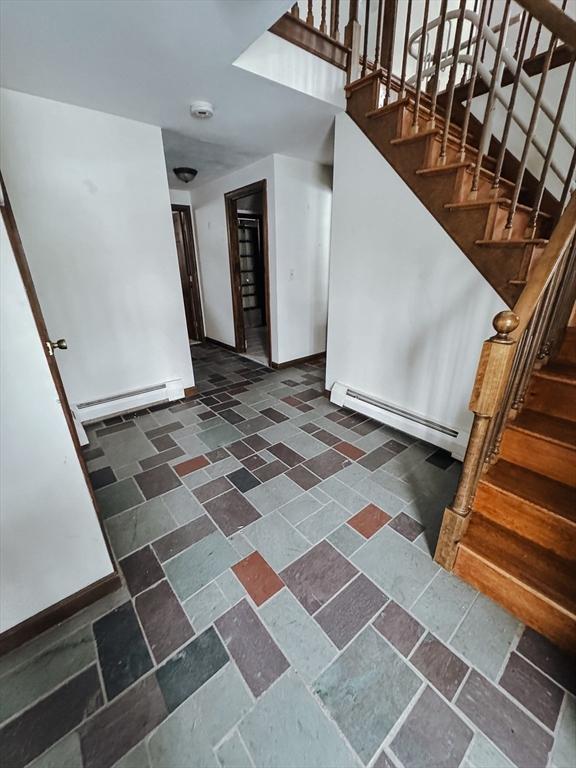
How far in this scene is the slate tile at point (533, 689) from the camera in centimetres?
97

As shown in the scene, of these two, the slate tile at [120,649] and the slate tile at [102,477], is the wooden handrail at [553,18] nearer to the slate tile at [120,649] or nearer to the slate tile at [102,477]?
the slate tile at [120,649]

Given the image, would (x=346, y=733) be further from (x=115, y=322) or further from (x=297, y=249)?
(x=297, y=249)

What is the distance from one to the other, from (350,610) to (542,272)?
1502 millimetres

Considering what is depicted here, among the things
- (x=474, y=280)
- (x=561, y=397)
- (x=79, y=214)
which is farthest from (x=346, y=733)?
(x=79, y=214)

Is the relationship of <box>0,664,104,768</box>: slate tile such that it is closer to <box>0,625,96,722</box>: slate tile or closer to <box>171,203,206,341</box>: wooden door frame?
<box>0,625,96,722</box>: slate tile

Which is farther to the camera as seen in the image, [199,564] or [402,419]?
[402,419]

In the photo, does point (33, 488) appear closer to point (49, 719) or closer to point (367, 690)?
point (49, 719)

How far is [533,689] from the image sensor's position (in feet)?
3.34

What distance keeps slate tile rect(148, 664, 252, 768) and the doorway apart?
4.49 metres

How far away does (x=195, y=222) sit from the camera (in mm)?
4621

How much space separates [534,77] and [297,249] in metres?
2.29

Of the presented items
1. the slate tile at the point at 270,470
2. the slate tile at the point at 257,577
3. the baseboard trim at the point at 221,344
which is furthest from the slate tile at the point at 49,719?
the baseboard trim at the point at 221,344

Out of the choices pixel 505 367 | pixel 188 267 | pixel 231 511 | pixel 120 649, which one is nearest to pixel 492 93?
pixel 505 367

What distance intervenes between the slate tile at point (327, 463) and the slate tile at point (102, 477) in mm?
1289
